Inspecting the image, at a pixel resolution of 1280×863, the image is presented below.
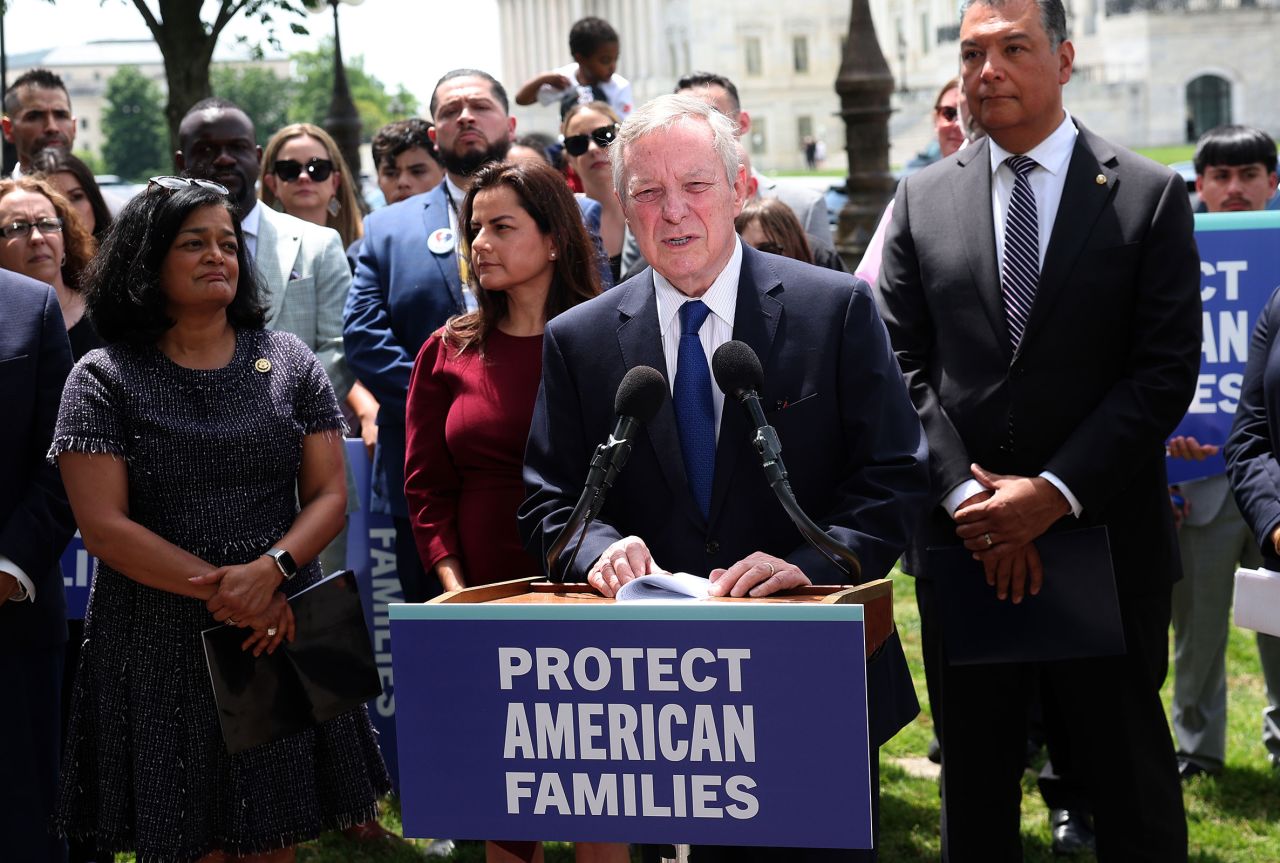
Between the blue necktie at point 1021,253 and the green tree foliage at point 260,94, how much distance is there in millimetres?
99574

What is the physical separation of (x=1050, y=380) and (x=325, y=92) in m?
106

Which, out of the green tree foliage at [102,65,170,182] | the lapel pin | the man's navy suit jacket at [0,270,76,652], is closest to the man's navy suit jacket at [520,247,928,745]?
the man's navy suit jacket at [0,270,76,652]

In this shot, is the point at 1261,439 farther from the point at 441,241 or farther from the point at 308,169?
the point at 308,169

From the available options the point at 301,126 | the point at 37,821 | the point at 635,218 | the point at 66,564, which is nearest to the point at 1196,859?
the point at 635,218

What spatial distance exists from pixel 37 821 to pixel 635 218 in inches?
100

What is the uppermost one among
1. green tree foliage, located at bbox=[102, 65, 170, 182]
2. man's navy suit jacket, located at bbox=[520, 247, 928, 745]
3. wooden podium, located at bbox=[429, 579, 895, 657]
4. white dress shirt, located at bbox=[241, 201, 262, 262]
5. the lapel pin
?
green tree foliage, located at bbox=[102, 65, 170, 182]

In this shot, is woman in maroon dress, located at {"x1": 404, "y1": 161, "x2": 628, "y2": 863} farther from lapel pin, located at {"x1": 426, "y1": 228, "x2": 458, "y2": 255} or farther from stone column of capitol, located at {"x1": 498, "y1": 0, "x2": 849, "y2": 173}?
stone column of capitol, located at {"x1": 498, "y1": 0, "x2": 849, "y2": 173}

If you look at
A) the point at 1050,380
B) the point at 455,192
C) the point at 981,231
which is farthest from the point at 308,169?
the point at 1050,380

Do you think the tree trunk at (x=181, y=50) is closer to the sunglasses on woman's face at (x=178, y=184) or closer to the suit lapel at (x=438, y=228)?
the suit lapel at (x=438, y=228)

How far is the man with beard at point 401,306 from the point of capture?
18.5ft

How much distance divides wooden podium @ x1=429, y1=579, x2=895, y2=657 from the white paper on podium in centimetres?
142

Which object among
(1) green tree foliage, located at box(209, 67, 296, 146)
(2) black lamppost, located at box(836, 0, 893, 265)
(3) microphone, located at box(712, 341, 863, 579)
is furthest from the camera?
(1) green tree foliage, located at box(209, 67, 296, 146)

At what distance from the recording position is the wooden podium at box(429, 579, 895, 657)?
297 cm

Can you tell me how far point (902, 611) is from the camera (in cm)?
919
